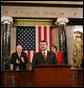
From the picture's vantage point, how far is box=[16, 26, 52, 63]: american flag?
33.7 feet

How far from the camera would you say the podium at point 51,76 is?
4.98m

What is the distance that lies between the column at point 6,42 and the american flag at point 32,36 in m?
0.81

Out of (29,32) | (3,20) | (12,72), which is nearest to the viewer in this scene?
(12,72)

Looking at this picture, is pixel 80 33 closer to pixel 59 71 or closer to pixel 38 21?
pixel 38 21

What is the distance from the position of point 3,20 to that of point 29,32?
4.85 ft

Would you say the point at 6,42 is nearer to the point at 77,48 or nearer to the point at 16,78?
the point at 16,78

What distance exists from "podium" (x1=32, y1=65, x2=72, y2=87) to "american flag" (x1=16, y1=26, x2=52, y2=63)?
5172 mm

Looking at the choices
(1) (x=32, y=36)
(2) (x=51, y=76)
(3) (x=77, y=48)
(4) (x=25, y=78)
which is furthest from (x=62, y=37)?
(2) (x=51, y=76)

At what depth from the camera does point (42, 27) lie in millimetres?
10445

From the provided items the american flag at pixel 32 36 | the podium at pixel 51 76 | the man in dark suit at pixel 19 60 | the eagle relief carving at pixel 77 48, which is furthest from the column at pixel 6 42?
the podium at pixel 51 76

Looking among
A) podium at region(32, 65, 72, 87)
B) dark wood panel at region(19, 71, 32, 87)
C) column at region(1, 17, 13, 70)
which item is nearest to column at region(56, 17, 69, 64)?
column at region(1, 17, 13, 70)

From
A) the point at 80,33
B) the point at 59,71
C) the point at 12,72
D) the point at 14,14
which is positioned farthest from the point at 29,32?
the point at 59,71

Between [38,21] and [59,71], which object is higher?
[38,21]

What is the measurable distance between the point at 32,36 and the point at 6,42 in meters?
1.46
